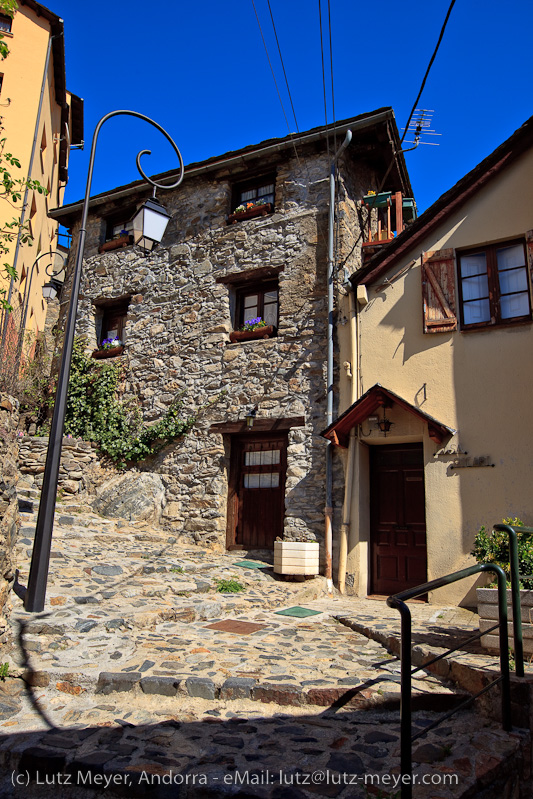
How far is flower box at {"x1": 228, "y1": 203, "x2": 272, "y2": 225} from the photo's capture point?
406 inches

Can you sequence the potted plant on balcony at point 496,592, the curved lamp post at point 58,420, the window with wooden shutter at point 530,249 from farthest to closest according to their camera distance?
the window with wooden shutter at point 530,249, the curved lamp post at point 58,420, the potted plant on balcony at point 496,592

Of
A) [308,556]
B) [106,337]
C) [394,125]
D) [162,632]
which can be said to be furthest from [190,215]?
[162,632]

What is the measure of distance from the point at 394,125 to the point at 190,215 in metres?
4.29

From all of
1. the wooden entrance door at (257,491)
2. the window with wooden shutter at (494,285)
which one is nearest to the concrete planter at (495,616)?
the window with wooden shutter at (494,285)

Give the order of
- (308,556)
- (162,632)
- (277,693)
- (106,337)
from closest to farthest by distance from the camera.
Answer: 1. (277,693)
2. (162,632)
3. (308,556)
4. (106,337)

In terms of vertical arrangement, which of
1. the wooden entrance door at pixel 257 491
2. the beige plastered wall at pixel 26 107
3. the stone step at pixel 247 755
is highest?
the beige plastered wall at pixel 26 107

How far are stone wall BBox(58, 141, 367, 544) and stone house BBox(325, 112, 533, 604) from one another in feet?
2.34

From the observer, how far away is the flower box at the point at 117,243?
12.0 m

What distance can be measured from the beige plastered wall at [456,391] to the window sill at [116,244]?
5.68 m

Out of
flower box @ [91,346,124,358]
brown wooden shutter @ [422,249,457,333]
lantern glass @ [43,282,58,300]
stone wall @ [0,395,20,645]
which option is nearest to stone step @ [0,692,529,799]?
stone wall @ [0,395,20,645]

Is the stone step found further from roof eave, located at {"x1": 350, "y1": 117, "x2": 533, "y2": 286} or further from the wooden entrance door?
roof eave, located at {"x1": 350, "y1": 117, "x2": 533, "y2": 286}

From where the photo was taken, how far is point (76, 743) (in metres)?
3.03

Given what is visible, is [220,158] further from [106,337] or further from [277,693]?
[277,693]

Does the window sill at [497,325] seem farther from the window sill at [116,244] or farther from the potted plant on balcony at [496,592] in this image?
the window sill at [116,244]
